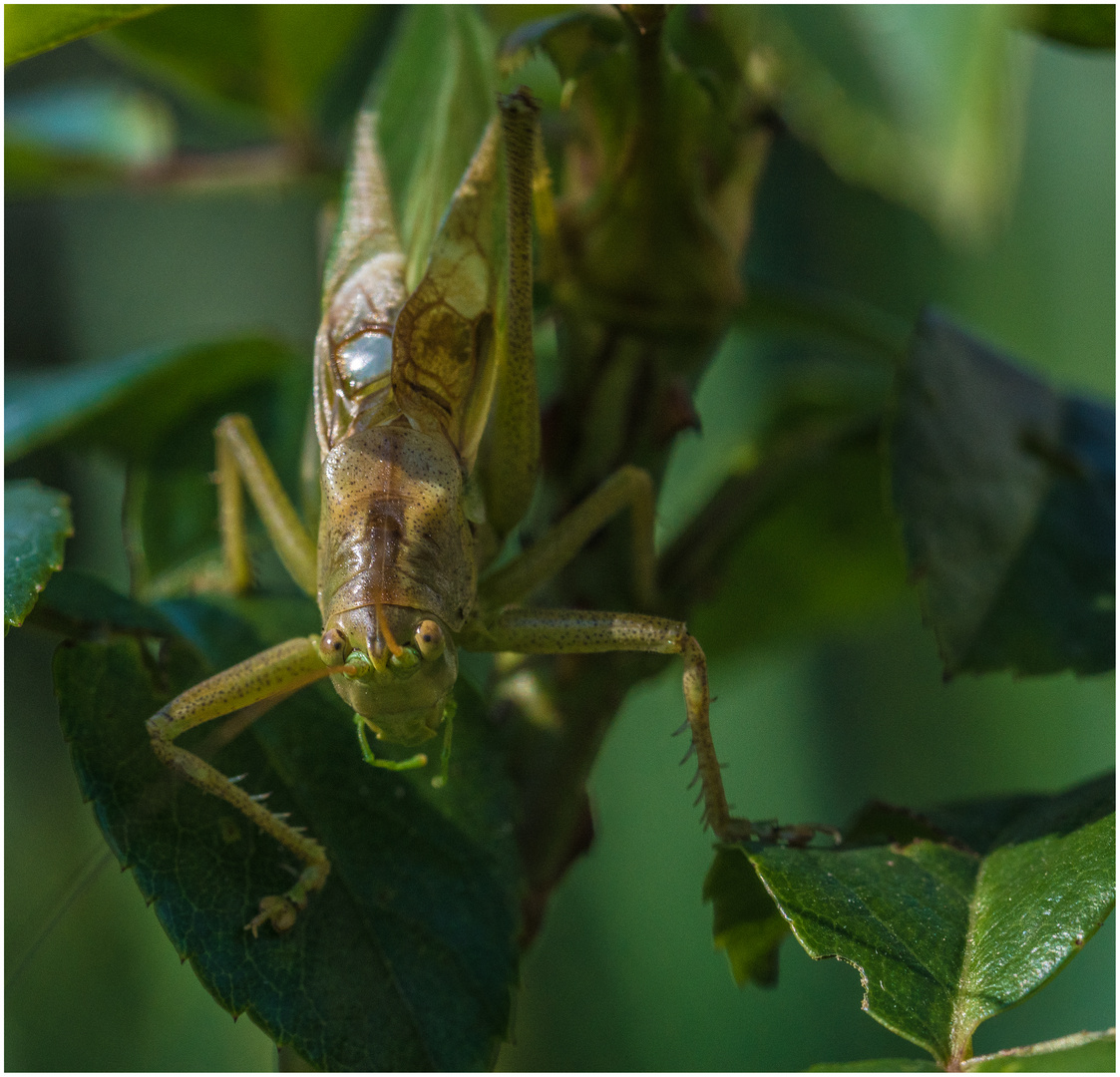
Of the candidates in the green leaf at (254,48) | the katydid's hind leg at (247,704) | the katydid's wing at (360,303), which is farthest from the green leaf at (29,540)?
the green leaf at (254,48)

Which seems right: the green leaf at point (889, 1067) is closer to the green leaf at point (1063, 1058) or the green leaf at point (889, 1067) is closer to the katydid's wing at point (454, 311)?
the green leaf at point (1063, 1058)

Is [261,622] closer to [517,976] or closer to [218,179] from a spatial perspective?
[517,976]

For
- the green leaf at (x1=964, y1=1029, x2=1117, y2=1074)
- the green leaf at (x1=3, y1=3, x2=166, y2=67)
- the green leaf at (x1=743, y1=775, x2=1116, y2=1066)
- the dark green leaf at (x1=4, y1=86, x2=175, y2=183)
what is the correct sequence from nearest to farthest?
the green leaf at (x1=964, y1=1029, x2=1117, y2=1074) → the green leaf at (x1=743, y1=775, x2=1116, y2=1066) → the green leaf at (x1=3, y1=3, x2=166, y2=67) → the dark green leaf at (x1=4, y1=86, x2=175, y2=183)

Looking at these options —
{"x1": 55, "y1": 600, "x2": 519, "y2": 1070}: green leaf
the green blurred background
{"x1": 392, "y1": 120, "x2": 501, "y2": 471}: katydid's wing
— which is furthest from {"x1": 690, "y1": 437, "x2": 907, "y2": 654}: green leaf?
{"x1": 55, "y1": 600, "x2": 519, "y2": 1070}: green leaf

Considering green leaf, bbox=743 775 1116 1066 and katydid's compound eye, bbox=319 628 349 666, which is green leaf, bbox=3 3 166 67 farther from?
green leaf, bbox=743 775 1116 1066

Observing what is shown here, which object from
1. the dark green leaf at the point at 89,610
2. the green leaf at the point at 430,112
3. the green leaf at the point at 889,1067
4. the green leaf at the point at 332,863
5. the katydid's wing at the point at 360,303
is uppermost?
the green leaf at the point at 430,112

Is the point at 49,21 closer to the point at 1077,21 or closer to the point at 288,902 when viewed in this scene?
the point at 288,902
